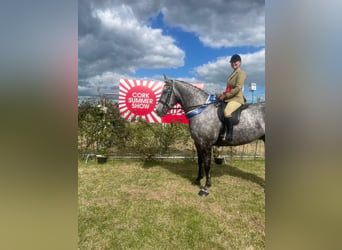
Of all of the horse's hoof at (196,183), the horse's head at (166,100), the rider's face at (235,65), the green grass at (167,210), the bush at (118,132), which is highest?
the rider's face at (235,65)

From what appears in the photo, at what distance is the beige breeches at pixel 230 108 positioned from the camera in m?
3.76

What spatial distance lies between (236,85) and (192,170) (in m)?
2.84

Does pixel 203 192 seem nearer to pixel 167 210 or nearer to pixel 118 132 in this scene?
pixel 167 210

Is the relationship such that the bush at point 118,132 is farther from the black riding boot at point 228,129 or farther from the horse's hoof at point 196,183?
the black riding boot at point 228,129

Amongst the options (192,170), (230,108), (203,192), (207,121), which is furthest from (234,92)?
(192,170)

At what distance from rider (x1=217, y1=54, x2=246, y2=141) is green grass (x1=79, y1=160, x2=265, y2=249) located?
1457mm

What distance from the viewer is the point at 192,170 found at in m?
5.57

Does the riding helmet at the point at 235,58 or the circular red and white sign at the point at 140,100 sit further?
the circular red and white sign at the point at 140,100

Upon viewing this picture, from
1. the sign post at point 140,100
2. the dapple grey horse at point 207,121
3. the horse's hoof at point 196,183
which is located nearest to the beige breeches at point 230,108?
the dapple grey horse at point 207,121

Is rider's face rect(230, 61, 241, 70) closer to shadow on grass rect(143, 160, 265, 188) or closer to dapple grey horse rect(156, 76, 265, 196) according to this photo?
dapple grey horse rect(156, 76, 265, 196)

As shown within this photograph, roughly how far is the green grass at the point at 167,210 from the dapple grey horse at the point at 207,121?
0.64m

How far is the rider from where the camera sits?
376 centimetres
